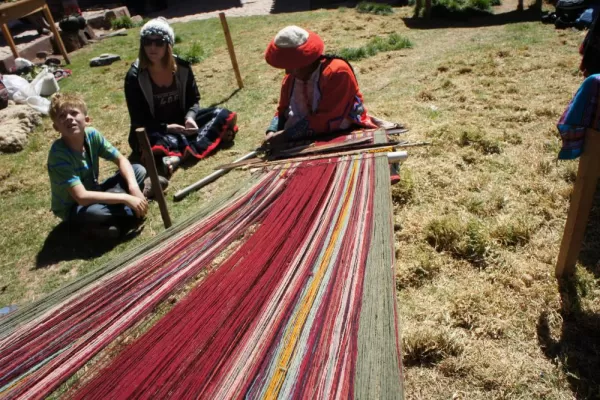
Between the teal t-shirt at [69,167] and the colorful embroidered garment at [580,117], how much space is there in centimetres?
249

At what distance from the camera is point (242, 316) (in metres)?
1.28

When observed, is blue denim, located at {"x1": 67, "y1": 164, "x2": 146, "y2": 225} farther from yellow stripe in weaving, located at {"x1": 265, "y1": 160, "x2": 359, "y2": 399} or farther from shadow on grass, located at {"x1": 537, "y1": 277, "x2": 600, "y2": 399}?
shadow on grass, located at {"x1": 537, "y1": 277, "x2": 600, "y2": 399}

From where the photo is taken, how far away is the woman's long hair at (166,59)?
10.8 feet

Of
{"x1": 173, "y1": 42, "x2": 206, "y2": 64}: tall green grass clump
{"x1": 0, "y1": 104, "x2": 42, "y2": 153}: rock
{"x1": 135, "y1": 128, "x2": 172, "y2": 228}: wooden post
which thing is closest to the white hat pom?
{"x1": 135, "y1": 128, "x2": 172, "y2": 228}: wooden post

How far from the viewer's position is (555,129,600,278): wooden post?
156cm

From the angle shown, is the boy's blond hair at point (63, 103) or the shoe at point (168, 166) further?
the shoe at point (168, 166)

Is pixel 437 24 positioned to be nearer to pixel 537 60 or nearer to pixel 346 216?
pixel 537 60

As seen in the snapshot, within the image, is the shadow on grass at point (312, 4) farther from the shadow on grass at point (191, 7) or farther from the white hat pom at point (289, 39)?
the white hat pom at point (289, 39)

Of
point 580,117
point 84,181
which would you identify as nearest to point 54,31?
point 84,181

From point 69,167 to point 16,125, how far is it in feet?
7.97

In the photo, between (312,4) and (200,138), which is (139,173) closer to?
(200,138)

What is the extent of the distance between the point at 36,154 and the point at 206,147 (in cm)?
178

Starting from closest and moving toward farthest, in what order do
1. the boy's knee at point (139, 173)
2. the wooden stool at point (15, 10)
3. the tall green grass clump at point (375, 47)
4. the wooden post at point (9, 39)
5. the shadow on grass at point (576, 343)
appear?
the shadow on grass at point (576, 343), the boy's knee at point (139, 173), the tall green grass clump at point (375, 47), the wooden stool at point (15, 10), the wooden post at point (9, 39)

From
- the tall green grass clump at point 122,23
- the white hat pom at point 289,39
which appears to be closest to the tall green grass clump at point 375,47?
the white hat pom at point 289,39
